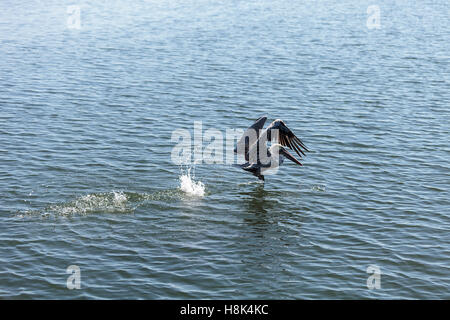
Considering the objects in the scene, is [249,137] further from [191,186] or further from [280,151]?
[191,186]

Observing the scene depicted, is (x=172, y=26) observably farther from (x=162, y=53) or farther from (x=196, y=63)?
(x=196, y=63)

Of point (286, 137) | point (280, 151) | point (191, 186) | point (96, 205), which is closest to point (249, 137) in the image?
point (280, 151)

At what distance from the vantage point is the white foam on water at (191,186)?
79.2 ft

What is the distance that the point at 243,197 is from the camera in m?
24.2

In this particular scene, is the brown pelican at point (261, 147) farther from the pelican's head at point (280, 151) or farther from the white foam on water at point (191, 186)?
the white foam on water at point (191, 186)

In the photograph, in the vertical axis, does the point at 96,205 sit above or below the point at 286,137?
below

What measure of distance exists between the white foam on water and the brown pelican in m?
1.96

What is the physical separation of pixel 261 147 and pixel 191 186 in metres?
3.13

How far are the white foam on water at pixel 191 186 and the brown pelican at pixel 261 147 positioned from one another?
6.42 feet

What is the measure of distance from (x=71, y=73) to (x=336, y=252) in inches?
991

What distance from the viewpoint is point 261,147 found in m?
24.0

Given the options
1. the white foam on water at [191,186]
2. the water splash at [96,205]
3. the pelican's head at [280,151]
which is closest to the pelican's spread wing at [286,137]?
the pelican's head at [280,151]

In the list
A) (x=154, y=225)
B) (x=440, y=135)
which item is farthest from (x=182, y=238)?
(x=440, y=135)

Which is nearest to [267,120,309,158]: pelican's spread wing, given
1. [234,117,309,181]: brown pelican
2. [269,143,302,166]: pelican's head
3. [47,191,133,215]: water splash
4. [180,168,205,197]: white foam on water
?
[234,117,309,181]: brown pelican
